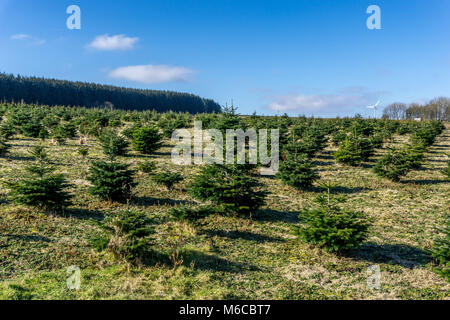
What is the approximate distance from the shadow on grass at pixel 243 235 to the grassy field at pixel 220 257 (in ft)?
0.13

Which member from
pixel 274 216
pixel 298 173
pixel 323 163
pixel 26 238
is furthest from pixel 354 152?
pixel 26 238

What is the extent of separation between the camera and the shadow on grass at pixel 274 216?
1240cm

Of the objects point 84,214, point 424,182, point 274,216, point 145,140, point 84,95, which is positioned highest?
point 84,95

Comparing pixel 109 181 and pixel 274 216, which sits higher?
pixel 109 181

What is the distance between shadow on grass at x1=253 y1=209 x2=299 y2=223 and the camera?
488 inches

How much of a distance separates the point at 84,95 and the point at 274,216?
127234mm

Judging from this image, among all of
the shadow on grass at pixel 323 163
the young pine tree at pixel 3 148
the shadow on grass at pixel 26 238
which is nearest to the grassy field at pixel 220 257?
the shadow on grass at pixel 26 238

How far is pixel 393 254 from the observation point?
966cm

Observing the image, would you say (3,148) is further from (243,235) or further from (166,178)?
(243,235)

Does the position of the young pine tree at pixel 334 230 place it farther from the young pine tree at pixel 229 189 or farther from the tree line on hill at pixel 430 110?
the tree line on hill at pixel 430 110

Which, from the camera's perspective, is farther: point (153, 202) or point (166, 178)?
point (166, 178)
